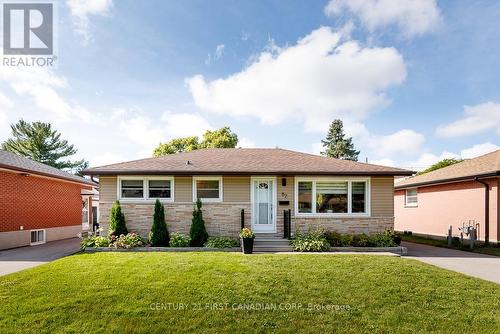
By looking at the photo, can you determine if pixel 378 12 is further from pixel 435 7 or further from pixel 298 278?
pixel 298 278

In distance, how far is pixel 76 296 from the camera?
5.06m

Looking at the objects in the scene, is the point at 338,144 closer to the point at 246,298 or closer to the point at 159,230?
the point at 159,230

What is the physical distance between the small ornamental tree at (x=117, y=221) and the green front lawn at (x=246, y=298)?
280 cm

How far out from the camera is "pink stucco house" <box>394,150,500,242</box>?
11438 mm

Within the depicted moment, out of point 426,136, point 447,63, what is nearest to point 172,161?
point 447,63

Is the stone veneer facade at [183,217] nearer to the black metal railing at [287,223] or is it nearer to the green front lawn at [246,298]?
the black metal railing at [287,223]

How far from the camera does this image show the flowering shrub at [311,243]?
9375 mm

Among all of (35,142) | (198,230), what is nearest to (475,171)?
(198,230)

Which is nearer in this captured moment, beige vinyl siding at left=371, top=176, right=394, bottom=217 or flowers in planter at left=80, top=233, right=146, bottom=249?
flowers in planter at left=80, top=233, right=146, bottom=249

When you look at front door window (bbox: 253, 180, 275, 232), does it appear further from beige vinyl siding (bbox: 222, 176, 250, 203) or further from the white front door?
beige vinyl siding (bbox: 222, 176, 250, 203)

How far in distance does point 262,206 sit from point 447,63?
10715 millimetres

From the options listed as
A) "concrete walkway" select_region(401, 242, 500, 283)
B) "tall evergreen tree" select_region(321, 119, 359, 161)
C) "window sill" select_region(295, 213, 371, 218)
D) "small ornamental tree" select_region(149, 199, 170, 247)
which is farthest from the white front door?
"tall evergreen tree" select_region(321, 119, 359, 161)

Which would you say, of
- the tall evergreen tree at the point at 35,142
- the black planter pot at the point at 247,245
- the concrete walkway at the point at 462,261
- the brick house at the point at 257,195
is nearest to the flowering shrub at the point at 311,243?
the brick house at the point at 257,195

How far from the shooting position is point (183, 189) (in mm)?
10672
